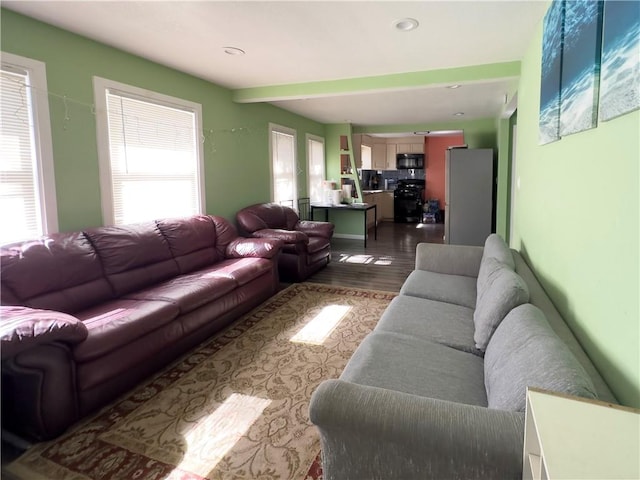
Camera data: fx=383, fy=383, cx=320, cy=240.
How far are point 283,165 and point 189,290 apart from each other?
12.3ft

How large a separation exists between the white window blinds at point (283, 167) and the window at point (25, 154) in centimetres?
333

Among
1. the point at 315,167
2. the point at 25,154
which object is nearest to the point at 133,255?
the point at 25,154

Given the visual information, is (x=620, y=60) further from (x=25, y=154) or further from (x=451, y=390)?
(x=25, y=154)

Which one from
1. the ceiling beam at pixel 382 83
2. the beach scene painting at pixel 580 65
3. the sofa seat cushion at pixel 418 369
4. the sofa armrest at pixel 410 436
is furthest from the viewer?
the ceiling beam at pixel 382 83

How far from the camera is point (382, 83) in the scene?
13.1 feet

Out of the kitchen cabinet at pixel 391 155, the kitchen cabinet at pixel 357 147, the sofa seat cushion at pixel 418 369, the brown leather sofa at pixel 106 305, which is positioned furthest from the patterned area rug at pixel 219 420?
the kitchen cabinet at pixel 391 155

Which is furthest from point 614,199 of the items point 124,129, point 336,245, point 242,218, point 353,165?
point 353,165

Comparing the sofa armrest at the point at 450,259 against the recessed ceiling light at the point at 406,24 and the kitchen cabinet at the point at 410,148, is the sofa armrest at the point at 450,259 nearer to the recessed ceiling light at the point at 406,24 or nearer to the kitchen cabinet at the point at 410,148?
the recessed ceiling light at the point at 406,24

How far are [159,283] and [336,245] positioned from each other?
4250mm

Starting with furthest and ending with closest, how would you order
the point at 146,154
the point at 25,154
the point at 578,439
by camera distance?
the point at 146,154
the point at 25,154
the point at 578,439

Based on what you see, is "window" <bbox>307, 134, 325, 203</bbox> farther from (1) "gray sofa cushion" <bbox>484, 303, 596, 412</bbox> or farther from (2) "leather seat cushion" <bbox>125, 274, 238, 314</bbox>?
Answer: (1) "gray sofa cushion" <bbox>484, 303, 596, 412</bbox>

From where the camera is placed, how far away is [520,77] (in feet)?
11.6

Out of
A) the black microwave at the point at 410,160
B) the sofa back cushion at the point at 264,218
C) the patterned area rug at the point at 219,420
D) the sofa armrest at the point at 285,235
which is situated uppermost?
the black microwave at the point at 410,160

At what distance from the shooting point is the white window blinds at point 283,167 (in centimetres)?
587
